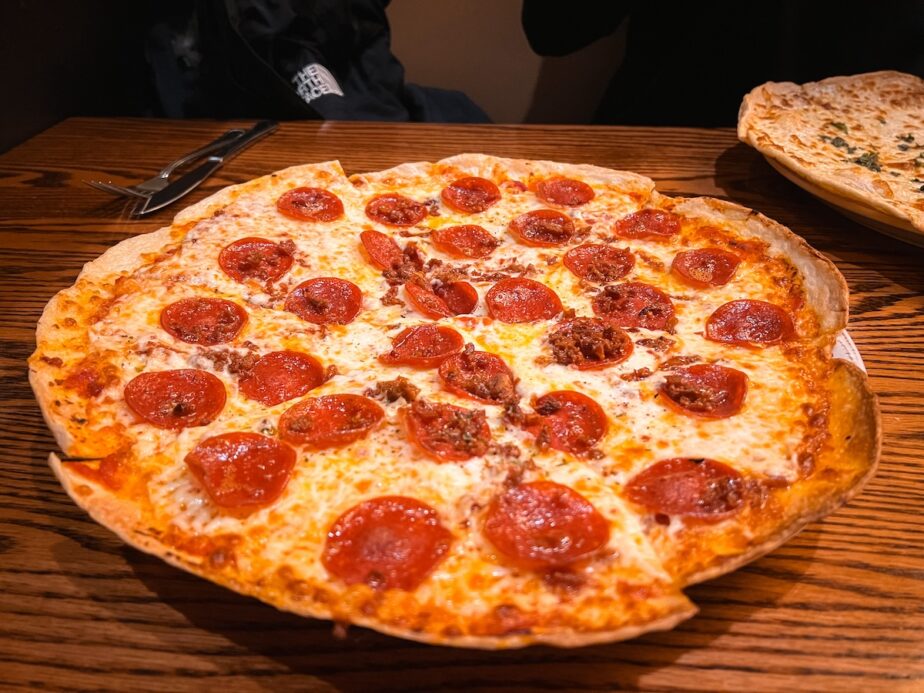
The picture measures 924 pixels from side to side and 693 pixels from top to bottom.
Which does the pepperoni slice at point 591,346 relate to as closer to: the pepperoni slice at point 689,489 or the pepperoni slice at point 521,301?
the pepperoni slice at point 521,301

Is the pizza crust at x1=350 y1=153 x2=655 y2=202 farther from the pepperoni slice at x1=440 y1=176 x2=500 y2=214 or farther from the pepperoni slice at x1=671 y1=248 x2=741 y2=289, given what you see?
the pepperoni slice at x1=671 y1=248 x2=741 y2=289

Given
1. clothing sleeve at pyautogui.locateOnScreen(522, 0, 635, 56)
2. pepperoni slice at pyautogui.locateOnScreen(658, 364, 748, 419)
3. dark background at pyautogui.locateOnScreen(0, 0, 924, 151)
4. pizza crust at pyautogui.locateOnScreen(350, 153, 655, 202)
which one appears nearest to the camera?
pepperoni slice at pyautogui.locateOnScreen(658, 364, 748, 419)

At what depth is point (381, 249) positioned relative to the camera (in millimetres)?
3150

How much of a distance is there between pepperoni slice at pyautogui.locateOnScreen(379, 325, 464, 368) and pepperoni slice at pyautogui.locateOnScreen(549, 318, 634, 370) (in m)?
0.36

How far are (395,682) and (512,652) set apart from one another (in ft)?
0.98

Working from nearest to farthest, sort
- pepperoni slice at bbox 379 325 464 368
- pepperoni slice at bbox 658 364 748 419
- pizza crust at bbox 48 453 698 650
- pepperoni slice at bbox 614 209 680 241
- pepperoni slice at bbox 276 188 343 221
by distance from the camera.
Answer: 1. pizza crust at bbox 48 453 698 650
2. pepperoni slice at bbox 658 364 748 419
3. pepperoni slice at bbox 379 325 464 368
4. pepperoni slice at bbox 614 209 680 241
5. pepperoni slice at bbox 276 188 343 221

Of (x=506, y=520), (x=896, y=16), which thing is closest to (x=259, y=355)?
(x=506, y=520)

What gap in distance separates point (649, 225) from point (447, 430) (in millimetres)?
1628

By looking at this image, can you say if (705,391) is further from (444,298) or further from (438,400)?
(444,298)

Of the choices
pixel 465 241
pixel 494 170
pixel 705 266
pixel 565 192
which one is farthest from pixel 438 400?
pixel 494 170

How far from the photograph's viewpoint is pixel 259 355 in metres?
2.59

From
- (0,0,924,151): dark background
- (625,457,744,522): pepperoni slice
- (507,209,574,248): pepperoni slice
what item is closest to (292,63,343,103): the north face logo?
(0,0,924,151): dark background

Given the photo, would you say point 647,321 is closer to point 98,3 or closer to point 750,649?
point 750,649

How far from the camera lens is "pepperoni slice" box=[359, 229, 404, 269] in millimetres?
3086
